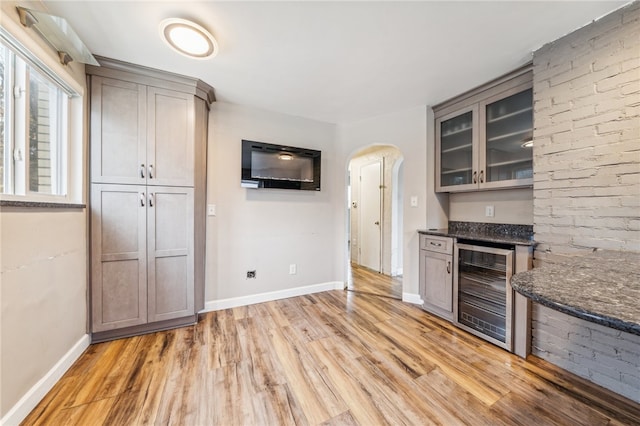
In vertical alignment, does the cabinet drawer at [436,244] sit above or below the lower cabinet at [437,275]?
above

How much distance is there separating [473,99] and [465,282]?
6.03 feet

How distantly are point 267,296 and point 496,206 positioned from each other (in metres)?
2.75

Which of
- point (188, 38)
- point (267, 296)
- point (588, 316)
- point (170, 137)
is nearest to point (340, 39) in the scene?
point (188, 38)

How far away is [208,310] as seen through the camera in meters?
2.64

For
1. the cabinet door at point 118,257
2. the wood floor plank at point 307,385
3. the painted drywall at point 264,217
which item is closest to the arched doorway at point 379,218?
the painted drywall at point 264,217

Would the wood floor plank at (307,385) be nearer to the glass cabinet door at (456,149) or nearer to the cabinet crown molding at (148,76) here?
the glass cabinet door at (456,149)

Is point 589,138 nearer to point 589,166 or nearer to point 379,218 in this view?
point 589,166

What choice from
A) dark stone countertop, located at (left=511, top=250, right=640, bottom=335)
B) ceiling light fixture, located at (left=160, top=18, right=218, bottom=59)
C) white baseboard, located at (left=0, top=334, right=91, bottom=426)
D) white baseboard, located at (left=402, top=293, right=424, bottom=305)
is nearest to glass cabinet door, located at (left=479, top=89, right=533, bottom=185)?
dark stone countertop, located at (left=511, top=250, right=640, bottom=335)

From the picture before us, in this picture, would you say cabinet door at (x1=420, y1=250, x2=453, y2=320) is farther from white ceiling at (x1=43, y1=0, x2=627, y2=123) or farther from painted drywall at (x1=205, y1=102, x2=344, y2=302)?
white ceiling at (x1=43, y1=0, x2=627, y2=123)

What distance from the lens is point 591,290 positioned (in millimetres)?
721

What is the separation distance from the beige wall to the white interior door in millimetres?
3804

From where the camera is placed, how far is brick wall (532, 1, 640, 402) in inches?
56.8

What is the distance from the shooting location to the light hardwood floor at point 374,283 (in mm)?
3277

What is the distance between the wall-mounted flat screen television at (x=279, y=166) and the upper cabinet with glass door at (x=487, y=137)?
1.51 m
